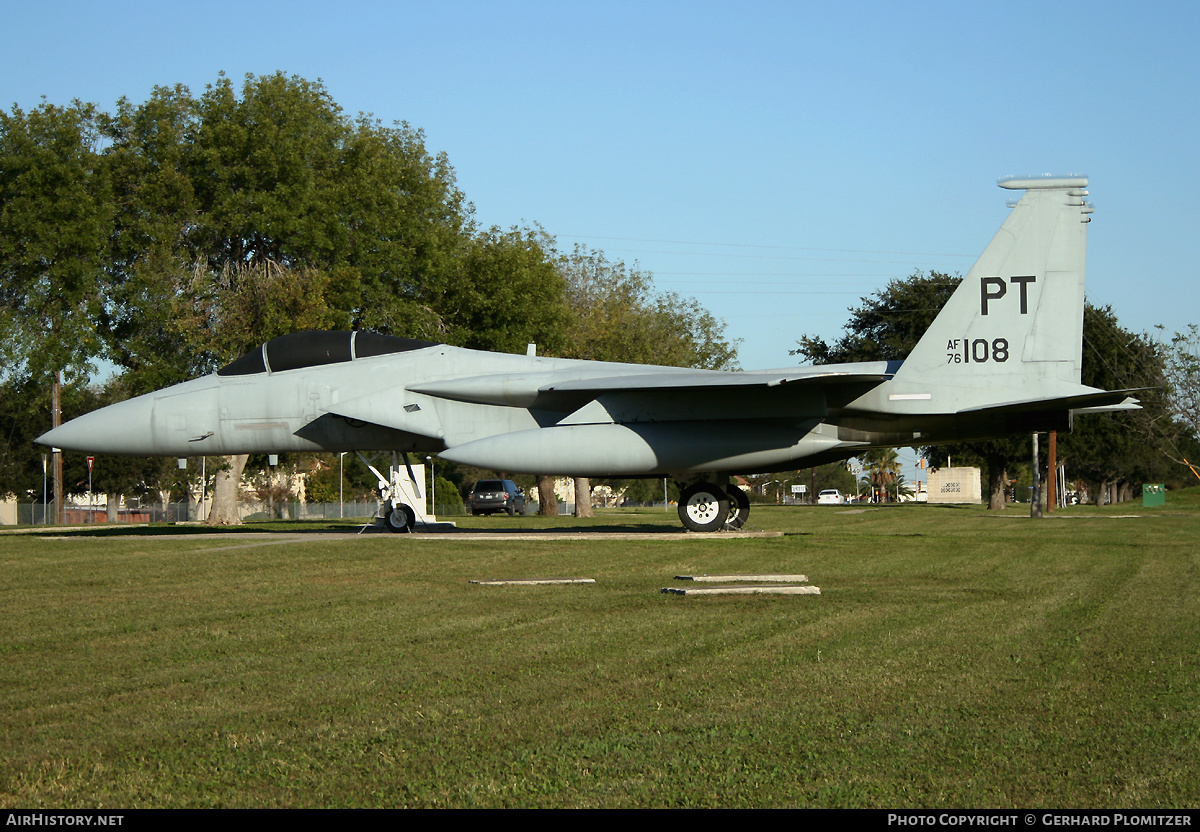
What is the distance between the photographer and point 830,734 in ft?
15.5

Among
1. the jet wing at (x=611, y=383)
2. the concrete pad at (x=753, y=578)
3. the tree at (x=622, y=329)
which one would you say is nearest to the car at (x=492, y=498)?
the tree at (x=622, y=329)

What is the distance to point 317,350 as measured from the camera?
19797mm

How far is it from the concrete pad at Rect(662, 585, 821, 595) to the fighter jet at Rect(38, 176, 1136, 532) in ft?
24.7

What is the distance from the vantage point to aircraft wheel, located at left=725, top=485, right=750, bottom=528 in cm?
2020

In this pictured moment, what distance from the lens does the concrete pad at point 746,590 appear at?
9.62 metres

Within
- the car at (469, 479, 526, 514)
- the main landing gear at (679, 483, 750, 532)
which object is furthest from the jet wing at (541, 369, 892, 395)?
the car at (469, 479, 526, 514)

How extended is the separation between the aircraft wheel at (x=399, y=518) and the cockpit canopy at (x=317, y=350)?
2944mm

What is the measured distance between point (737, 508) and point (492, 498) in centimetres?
3236

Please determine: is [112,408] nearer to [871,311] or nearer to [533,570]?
[533,570]

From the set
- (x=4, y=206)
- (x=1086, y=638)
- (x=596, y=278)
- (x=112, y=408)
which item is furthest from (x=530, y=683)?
(x=596, y=278)

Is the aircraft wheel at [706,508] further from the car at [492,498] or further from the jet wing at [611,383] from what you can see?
the car at [492,498]

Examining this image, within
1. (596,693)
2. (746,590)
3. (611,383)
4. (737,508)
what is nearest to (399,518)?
(611,383)

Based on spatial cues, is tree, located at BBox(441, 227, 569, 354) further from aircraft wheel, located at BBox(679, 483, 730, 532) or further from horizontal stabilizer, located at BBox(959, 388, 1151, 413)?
horizontal stabilizer, located at BBox(959, 388, 1151, 413)

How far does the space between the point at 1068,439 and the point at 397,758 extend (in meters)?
53.2
